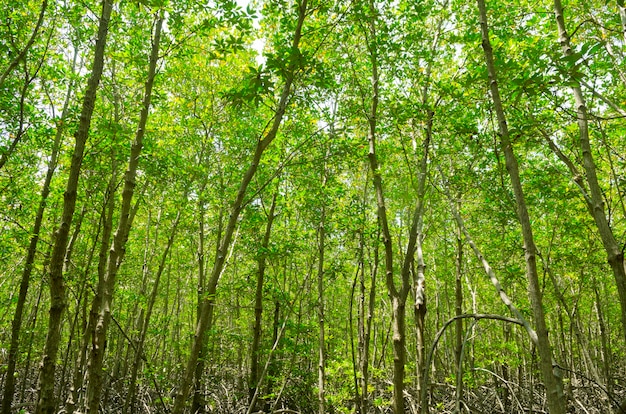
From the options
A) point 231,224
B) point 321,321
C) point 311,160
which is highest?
point 311,160

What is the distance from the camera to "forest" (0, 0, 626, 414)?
255 cm

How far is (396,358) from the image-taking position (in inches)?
125

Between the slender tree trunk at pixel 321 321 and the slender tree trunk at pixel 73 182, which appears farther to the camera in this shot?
the slender tree trunk at pixel 321 321

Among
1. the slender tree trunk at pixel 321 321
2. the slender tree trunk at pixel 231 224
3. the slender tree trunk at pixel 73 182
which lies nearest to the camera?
the slender tree trunk at pixel 73 182

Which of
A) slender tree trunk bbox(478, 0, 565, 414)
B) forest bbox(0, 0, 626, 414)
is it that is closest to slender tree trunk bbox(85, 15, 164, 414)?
forest bbox(0, 0, 626, 414)

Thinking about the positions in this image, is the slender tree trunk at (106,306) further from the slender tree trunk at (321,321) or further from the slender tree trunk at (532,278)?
the slender tree trunk at (321,321)

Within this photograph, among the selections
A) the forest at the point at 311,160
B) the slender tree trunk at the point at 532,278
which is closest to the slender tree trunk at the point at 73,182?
the forest at the point at 311,160

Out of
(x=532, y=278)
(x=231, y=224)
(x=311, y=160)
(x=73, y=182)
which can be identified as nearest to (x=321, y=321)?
(x=311, y=160)

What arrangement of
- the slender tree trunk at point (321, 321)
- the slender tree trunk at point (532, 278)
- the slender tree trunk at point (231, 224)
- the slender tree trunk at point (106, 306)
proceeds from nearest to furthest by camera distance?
the slender tree trunk at point (532, 278), the slender tree trunk at point (231, 224), the slender tree trunk at point (106, 306), the slender tree trunk at point (321, 321)

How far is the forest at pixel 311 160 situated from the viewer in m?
2.55

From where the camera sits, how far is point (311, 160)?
3.52 meters

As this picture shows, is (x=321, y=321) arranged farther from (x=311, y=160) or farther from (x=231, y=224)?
(x=231, y=224)

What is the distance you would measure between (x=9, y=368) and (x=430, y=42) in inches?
313

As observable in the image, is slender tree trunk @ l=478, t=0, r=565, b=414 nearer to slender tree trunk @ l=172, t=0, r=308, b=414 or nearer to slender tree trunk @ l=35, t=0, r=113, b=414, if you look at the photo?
slender tree trunk @ l=172, t=0, r=308, b=414
